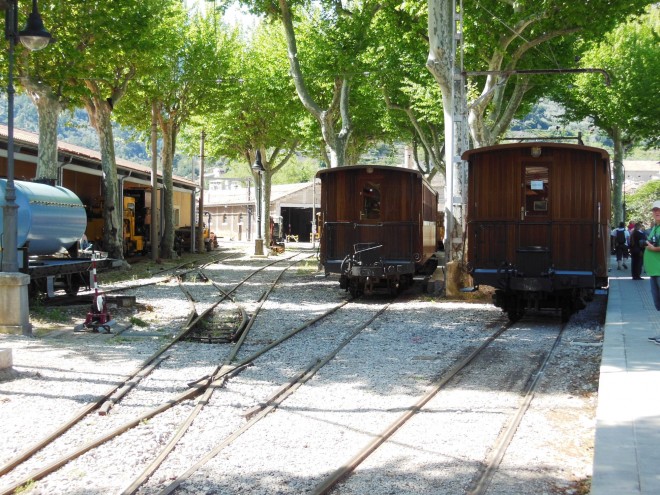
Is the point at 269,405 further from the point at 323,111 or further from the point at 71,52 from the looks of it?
the point at 323,111

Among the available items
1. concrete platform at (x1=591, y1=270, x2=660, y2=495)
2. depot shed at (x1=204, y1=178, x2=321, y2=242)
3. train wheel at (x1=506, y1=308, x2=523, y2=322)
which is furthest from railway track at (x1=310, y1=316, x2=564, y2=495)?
depot shed at (x1=204, y1=178, x2=321, y2=242)

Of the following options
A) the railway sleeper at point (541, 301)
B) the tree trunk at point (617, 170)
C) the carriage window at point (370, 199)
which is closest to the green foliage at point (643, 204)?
the tree trunk at point (617, 170)

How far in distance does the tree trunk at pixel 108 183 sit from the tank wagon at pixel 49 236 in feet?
28.3

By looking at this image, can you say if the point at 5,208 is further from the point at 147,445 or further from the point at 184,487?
the point at 184,487

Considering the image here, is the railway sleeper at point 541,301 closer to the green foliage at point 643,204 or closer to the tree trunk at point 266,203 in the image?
the tree trunk at point 266,203

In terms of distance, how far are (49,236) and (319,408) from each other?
9.52 metres

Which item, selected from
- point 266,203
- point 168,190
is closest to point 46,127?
point 168,190

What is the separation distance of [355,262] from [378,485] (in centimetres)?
1213

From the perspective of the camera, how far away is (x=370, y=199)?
1756cm

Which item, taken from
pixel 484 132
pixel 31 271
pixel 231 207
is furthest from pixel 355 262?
pixel 231 207

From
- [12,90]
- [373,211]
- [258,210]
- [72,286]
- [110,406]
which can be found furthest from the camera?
[258,210]

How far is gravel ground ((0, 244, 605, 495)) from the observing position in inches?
205

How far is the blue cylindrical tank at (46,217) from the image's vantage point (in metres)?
13.9

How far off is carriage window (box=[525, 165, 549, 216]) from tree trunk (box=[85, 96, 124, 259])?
16.2 meters
